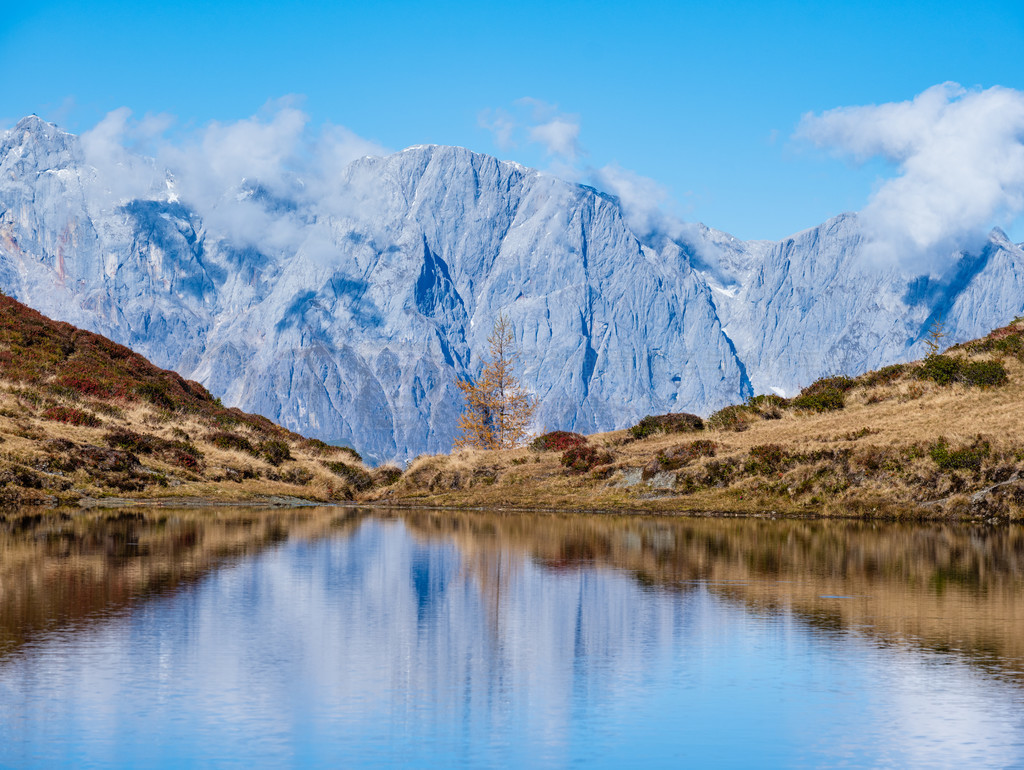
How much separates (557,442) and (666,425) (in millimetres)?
5129

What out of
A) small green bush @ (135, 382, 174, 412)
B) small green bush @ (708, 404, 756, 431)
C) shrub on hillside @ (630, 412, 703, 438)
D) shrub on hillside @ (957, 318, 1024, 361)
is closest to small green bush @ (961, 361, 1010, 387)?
shrub on hillside @ (957, 318, 1024, 361)

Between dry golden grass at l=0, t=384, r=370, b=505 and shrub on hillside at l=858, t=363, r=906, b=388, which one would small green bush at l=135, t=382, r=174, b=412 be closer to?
dry golden grass at l=0, t=384, r=370, b=505

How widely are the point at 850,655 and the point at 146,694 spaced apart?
8640mm

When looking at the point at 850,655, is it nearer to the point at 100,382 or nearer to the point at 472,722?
the point at 472,722

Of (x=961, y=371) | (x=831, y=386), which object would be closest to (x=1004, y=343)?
(x=961, y=371)

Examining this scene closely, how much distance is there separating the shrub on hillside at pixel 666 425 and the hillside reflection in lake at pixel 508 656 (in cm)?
2621

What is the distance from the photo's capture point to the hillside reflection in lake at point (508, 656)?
11.1m

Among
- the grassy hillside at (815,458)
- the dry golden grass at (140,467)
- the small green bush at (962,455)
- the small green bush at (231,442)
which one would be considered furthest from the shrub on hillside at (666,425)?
the small green bush at (231,442)

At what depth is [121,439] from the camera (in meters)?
48.2

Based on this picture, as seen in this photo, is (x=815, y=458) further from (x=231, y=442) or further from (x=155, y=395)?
(x=155, y=395)

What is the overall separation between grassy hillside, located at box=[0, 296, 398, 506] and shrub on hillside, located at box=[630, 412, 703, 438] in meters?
14.1

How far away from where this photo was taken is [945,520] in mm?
36719

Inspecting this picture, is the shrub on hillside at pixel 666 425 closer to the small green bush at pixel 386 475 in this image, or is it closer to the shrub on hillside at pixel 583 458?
the shrub on hillside at pixel 583 458

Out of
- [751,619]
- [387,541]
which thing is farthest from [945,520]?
[751,619]
